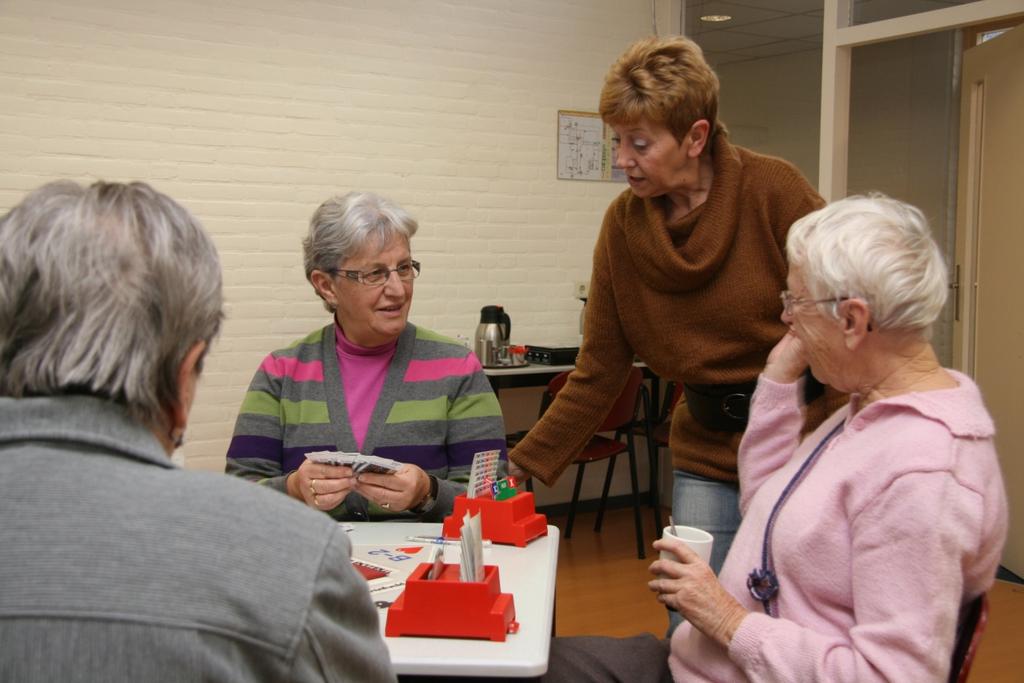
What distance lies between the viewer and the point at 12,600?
84 centimetres

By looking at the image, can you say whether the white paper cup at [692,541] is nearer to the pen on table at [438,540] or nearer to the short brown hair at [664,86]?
the pen on table at [438,540]

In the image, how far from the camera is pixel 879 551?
1407 mm

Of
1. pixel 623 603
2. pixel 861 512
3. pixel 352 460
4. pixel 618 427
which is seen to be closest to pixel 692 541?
pixel 861 512

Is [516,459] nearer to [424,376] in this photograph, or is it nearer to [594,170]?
[424,376]

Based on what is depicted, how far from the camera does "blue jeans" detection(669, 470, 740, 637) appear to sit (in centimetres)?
228

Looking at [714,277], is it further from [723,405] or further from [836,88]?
[836,88]

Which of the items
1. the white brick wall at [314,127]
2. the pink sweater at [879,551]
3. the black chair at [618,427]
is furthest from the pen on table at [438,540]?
the black chair at [618,427]

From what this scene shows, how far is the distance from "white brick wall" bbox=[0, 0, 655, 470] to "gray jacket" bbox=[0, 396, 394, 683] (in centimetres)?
339

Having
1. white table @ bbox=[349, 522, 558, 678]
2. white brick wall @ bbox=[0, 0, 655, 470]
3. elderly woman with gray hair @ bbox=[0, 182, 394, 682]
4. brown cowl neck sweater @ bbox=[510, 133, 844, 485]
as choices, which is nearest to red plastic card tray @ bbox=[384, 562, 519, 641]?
white table @ bbox=[349, 522, 558, 678]

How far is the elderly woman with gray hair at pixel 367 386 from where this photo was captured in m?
2.43

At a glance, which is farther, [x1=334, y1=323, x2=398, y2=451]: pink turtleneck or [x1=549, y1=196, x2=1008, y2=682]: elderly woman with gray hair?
[x1=334, y1=323, x2=398, y2=451]: pink turtleneck

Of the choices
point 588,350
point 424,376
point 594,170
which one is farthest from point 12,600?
point 594,170

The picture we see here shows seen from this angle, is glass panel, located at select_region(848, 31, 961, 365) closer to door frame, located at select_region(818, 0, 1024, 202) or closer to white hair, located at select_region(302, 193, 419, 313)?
door frame, located at select_region(818, 0, 1024, 202)

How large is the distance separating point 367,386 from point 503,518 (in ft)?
2.09
